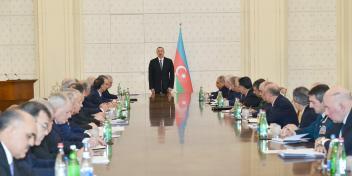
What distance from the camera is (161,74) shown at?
48.4 ft

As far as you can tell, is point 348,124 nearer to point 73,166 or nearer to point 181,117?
point 73,166

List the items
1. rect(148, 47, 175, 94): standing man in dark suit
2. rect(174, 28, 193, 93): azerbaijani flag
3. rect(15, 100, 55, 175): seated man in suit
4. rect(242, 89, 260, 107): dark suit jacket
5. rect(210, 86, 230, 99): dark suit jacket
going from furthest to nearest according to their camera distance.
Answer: rect(174, 28, 193, 93): azerbaijani flag < rect(148, 47, 175, 94): standing man in dark suit < rect(210, 86, 230, 99): dark suit jacket < rect(242, 89, 260, 107): dark suit jacket < rect(15, 100, 55, 175): seated man in suit

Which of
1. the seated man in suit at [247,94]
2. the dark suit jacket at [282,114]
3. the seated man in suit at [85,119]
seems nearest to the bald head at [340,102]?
the dark suit jacket at [282,114]

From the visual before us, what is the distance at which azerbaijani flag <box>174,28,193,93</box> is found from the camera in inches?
611

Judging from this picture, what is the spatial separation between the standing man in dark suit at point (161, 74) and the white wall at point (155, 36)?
1.08 meters

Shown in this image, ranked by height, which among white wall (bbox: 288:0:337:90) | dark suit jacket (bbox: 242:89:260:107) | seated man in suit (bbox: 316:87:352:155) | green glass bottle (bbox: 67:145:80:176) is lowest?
green glass bottle (bbox: 67:145:80:176)

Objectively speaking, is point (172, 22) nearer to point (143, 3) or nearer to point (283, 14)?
point (143, 3)

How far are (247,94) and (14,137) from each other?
7047mm

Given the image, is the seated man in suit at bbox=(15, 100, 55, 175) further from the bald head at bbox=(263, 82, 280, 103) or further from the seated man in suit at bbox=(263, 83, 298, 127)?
the bald head at bbox=(263, 82, 280, 103)

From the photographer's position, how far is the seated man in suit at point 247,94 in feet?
32.6

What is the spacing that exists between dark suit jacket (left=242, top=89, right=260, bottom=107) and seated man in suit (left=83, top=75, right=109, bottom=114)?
2.19 metres

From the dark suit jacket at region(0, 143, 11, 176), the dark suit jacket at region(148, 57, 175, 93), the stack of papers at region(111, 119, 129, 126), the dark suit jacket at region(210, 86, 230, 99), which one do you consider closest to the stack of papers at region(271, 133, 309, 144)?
the stack of papers at region(111, 119, 129, 126)

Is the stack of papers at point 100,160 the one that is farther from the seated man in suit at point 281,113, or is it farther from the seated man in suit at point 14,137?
the seated man in suit at point 281,113

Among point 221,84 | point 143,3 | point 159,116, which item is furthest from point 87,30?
point 159,116
